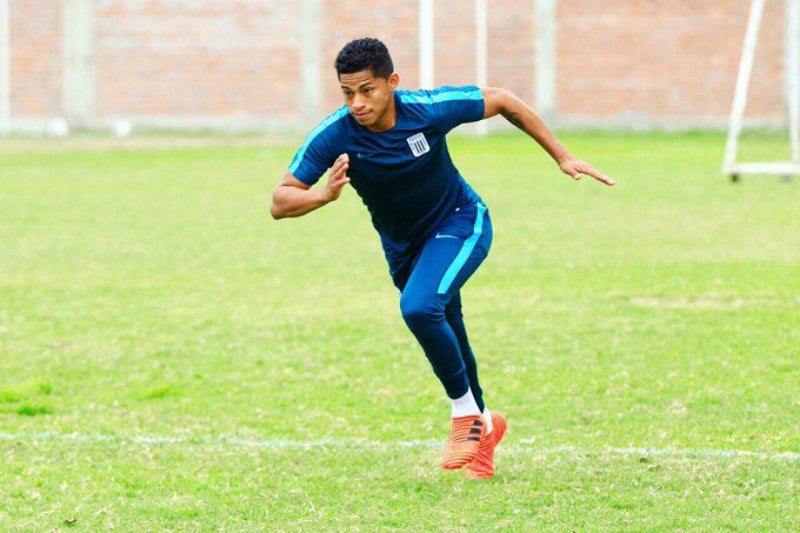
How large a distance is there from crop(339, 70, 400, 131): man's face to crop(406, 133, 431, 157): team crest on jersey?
0.65 feet

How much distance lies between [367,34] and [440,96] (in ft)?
108

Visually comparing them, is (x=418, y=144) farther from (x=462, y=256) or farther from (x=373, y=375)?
(x=373, y=375)

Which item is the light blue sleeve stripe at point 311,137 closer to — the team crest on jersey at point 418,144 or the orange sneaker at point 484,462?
the team crest on jersey at point 418,144

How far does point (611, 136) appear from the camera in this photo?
3672cm

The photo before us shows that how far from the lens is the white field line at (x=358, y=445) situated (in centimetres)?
678

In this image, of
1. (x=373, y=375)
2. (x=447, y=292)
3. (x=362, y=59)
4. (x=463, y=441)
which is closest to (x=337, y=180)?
(x=362, y=59)

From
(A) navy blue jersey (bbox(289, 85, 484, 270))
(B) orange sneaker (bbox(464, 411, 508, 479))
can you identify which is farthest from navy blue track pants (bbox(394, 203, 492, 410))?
(B) orange sneaker (bbox(464, 411, 508, 479))

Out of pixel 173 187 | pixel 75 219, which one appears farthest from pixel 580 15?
pixel 75 219

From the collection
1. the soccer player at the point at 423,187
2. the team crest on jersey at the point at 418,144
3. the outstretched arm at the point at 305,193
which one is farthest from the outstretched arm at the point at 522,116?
the outstretched arm at the point at 305,193

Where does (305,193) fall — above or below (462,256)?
above

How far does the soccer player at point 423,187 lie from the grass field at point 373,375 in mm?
432

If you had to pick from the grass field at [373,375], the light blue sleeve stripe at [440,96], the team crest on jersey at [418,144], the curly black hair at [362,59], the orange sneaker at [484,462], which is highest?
the curly black hair at [362,59]

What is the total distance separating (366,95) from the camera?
6.30 meters

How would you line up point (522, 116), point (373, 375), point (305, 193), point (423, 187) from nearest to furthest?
point (305, 193) → point (423, 187) → point (522, 116) → point (373, 375)
